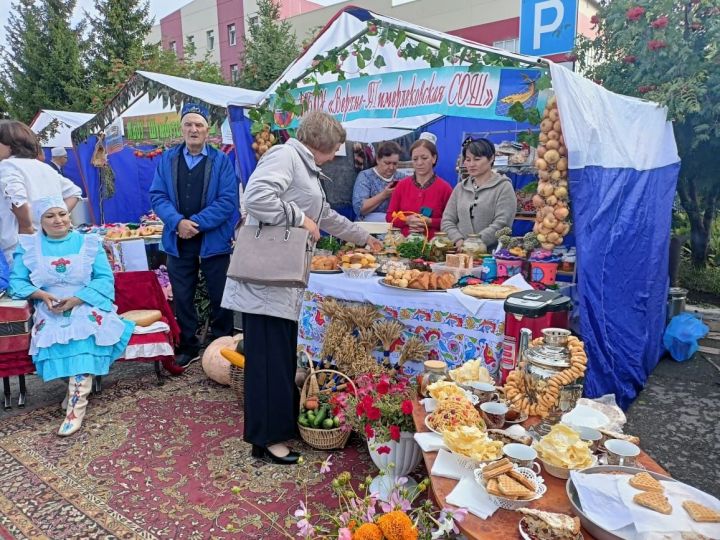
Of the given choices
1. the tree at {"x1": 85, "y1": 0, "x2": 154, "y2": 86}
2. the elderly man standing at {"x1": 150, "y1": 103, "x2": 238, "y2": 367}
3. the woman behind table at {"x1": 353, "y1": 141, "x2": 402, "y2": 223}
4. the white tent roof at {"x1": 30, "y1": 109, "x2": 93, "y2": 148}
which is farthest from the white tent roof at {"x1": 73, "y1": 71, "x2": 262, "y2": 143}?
the tree at {"x1": 85, "y1": 0, "x2": 154, "y2": 86}

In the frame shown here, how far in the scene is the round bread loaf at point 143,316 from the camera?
4145 millimetres

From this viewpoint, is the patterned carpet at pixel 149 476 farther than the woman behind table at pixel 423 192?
No

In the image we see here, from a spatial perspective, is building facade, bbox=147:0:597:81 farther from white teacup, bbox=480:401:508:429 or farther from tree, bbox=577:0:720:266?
white teacup, bbox=480:401:508:429

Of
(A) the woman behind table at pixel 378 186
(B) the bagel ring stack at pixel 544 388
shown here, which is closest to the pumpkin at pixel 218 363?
(A) the woman behind table at pixel 378 186

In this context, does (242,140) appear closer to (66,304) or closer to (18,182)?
(18,182)

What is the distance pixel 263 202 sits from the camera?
8.59ft

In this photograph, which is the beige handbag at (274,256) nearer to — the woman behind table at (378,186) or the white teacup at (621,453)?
the white teacup at (621,453)

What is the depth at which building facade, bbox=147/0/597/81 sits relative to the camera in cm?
1797

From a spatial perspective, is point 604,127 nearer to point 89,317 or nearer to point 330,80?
point 330,80

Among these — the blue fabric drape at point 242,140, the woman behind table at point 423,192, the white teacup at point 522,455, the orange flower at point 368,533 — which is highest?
the blue fabric drape at point 242,140

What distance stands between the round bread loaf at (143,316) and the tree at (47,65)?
14.9m

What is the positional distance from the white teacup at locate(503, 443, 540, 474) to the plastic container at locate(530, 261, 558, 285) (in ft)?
5.83

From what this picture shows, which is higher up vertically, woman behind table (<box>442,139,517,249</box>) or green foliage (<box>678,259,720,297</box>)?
woman behind table (<box>442,139,517,249</box>)

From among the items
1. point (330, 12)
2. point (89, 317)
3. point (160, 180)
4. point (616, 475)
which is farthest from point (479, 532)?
point (330, 12)
